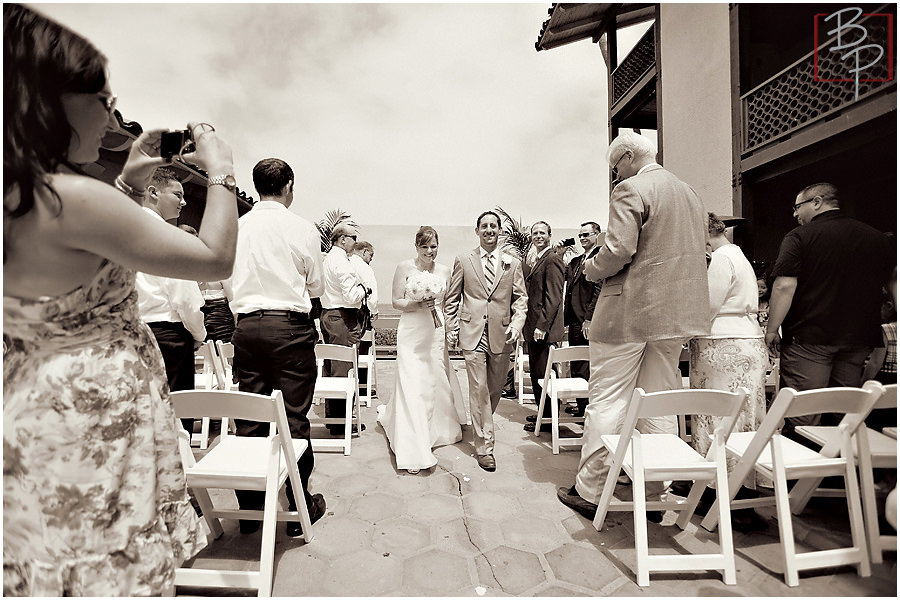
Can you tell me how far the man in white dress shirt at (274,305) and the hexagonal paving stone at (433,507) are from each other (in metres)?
0.63

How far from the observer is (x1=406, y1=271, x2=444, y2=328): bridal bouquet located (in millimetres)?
3693

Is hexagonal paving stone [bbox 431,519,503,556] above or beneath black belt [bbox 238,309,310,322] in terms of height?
beneath

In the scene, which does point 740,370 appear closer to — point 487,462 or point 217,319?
point 487,462

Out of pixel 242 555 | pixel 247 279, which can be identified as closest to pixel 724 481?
pixel 242 555

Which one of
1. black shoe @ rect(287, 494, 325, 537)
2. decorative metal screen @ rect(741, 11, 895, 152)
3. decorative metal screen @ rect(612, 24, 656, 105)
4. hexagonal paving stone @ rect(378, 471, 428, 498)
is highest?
decorative metal screen @ rect(612, 24, 656, 105)

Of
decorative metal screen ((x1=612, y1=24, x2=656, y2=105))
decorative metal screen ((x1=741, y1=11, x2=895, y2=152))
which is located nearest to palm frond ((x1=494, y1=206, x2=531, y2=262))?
decorative metal screen ((x1=612, y1=24, x2=656, y2=105))

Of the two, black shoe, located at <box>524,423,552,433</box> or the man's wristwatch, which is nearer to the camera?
the man's wristwatch

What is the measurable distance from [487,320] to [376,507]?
5.42 ft

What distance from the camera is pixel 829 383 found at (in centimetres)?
222

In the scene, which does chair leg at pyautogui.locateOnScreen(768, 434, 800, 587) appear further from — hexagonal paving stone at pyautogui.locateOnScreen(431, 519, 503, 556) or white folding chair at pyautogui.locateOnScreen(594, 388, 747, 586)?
hexagonal paving stone at pyautogui.locateOnScreen(431, 519, 503, 556)

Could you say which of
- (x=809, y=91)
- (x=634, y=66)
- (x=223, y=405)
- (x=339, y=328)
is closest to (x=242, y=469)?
(x=223, y=405)

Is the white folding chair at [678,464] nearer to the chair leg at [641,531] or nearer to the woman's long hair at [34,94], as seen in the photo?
the chair leg at [641,531]

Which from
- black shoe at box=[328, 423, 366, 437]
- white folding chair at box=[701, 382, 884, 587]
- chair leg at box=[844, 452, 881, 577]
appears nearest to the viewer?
chair leg at box=[844, 452, 881, 577]

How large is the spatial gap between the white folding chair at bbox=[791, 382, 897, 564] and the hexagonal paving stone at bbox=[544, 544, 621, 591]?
950 millimetres
